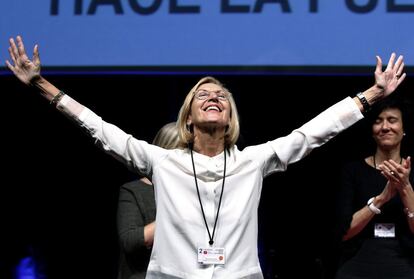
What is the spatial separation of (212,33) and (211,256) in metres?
1.49

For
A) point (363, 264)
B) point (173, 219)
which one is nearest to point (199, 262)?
point (173, 219)

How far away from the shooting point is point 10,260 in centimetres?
439

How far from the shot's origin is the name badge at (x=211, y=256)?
82.3 inches

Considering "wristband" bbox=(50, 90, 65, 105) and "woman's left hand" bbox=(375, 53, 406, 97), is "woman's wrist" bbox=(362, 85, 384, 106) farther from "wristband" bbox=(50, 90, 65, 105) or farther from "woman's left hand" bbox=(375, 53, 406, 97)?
"wristband" bbox=(50, 90, 65, 105)

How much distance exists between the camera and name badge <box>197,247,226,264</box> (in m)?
2.09

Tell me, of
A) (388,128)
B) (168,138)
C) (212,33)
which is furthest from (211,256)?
(212,33)

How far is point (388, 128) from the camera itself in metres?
2.94

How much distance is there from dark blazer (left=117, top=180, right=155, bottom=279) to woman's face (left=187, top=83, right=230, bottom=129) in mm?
384

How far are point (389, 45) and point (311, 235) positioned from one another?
4.36 ft

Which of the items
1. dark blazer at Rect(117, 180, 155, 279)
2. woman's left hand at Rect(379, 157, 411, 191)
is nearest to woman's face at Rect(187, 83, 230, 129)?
dark blazer at Rect(117, 180, 155, 279)

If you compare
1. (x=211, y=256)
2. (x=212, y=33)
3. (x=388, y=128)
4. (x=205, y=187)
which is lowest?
(x=211, y=256)

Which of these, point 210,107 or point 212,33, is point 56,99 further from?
point 212,33

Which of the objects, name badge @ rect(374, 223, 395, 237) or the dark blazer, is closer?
the dark blazer

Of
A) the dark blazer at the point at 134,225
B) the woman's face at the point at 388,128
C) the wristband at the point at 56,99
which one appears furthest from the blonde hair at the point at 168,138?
the woman's face at the point at 388,128
